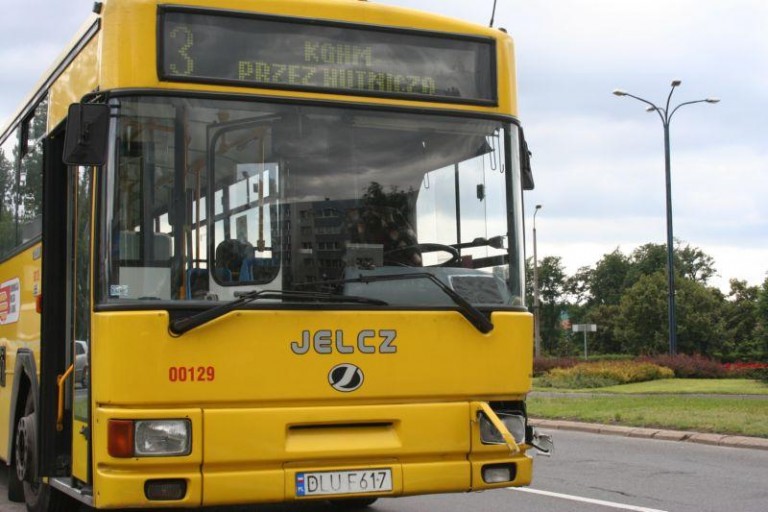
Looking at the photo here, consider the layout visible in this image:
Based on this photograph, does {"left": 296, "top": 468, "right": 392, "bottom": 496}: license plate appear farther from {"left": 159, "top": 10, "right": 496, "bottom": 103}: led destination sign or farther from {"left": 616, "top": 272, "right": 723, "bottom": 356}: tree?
{"left": 616, "top": 272, "right": 723, "bottom": 356}: tree

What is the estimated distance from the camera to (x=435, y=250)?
265 inches

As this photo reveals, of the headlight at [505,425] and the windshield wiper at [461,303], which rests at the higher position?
the windshield wiper at [461,303]

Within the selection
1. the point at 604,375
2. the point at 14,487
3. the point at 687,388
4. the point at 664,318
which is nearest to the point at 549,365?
the point at 604,375

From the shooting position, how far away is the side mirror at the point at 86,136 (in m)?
6.09

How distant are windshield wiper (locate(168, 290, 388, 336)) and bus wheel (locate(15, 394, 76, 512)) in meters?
2.18

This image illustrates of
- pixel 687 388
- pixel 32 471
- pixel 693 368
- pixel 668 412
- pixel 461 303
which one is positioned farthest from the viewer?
pixel 693 368

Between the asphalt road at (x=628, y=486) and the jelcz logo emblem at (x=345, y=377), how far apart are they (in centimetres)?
315

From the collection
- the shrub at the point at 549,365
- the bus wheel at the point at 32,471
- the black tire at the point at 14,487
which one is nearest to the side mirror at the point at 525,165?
the bus wheel at the point at 32,471

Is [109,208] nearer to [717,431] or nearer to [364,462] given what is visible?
[364,462]

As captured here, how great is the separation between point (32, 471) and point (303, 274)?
2794mm

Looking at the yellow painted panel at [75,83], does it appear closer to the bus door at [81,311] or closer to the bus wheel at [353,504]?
the bus door at [81,311]

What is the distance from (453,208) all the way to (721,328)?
81.9 meters

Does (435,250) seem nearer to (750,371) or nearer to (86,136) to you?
(86,136)

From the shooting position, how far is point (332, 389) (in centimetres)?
633
